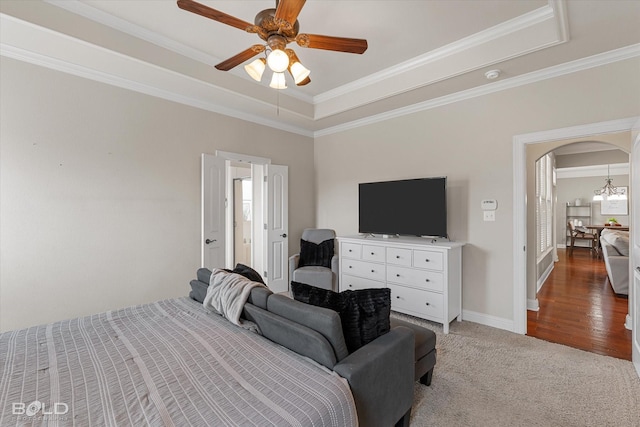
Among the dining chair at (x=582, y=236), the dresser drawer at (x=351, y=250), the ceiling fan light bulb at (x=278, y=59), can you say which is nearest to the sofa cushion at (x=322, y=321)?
the ceiling fan light bulb at (x=278, y=59)

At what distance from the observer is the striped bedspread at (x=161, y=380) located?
1125mm

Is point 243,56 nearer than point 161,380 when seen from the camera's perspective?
No

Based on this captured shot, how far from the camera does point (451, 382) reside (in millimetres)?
2240

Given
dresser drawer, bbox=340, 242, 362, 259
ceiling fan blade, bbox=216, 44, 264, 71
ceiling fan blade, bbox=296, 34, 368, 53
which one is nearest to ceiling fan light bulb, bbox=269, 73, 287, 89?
ceiling fan blade, bbox=216, 44, 264, 71

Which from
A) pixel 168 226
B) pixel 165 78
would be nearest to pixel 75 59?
pixel 165 78

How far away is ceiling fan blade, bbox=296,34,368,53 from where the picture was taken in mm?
1953

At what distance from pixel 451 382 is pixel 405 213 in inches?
76.6

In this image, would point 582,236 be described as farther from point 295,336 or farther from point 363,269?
point 295,336

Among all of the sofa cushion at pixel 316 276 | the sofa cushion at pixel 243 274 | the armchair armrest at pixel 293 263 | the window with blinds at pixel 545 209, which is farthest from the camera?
the window with blinds at pixel 545 209

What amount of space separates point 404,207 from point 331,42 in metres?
2.26

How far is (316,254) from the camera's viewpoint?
14.8 feet

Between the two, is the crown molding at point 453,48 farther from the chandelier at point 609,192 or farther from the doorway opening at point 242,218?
the chandelier at point 609,192

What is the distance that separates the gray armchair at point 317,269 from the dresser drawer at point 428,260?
4.19 ft

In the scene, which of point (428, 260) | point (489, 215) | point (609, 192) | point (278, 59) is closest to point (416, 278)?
point (428, 260)
